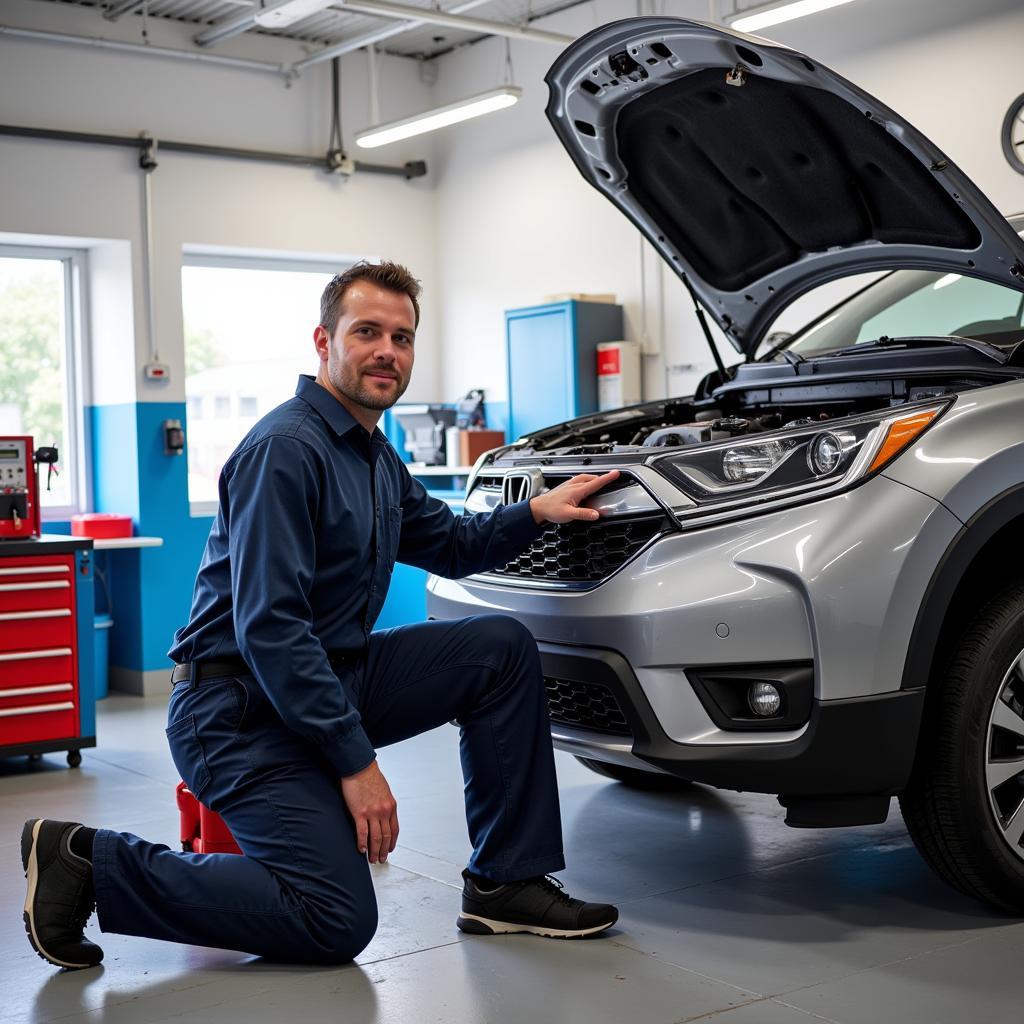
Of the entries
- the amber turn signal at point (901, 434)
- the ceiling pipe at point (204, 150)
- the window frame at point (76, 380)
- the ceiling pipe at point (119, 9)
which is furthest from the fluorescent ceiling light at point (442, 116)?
the amber turn signal at point (901, 434)

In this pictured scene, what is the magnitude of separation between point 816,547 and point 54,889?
1.50 meters

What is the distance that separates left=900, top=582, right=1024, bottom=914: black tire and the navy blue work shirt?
885mm

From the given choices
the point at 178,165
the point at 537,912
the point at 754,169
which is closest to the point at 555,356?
the point at 178,165

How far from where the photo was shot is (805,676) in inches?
92.6

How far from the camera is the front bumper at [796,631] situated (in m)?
2.34

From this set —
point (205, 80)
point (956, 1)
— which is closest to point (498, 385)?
point (205, 80)

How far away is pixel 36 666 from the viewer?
15.2 feet

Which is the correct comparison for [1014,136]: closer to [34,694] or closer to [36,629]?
[36,629]

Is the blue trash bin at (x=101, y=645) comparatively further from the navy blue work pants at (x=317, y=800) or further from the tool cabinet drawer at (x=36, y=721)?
the navy blue work pants at (x=317, y=800)

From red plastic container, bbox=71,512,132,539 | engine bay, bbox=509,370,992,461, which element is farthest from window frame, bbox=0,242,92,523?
engine bay, bbox=509,370,992,461

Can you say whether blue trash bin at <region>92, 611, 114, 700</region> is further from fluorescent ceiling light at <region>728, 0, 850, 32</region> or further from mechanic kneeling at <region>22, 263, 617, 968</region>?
mechanic kneeling at <region>22, 263, 617, 968</region>

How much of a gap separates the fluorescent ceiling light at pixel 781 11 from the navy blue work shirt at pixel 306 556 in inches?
121

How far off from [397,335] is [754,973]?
4.59 feet

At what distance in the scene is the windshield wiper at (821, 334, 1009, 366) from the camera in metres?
2.70
